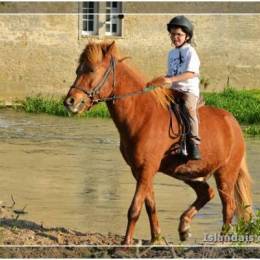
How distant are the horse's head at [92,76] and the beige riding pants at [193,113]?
86 cm

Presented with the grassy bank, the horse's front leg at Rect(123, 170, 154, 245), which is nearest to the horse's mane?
the horse's front leg at Rect(123, 170, 154, 245)

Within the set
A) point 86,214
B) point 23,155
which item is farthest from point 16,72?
point 86,214

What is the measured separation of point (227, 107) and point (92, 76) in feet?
56.0

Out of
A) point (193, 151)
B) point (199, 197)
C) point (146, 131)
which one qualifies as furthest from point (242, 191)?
point (146, 131)

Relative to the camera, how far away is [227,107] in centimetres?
2644

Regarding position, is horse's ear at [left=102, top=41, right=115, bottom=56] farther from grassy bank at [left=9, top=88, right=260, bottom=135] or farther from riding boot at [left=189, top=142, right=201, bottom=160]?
grassy bank at [left=9, top=88, right=260, bottom=135]

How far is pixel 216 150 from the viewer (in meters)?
10.4

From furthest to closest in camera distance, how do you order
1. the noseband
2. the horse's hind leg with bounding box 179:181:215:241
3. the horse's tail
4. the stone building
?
the stone building → the horse's tail → the horse's hind leg with bounding box 179:181:215:241 → the noseband

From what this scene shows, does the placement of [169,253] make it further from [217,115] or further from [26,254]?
[217,115]

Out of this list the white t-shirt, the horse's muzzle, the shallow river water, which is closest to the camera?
the horse's muzzle

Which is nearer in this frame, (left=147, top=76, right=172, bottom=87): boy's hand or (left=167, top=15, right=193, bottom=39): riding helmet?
(left=147, top=76, right=172, bottom=87): boy's hand

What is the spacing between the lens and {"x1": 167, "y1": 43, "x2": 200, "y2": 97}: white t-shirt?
995cm

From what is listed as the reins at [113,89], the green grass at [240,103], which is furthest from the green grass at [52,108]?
the reins at [113,89]

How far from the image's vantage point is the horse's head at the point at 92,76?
31.3 feet
